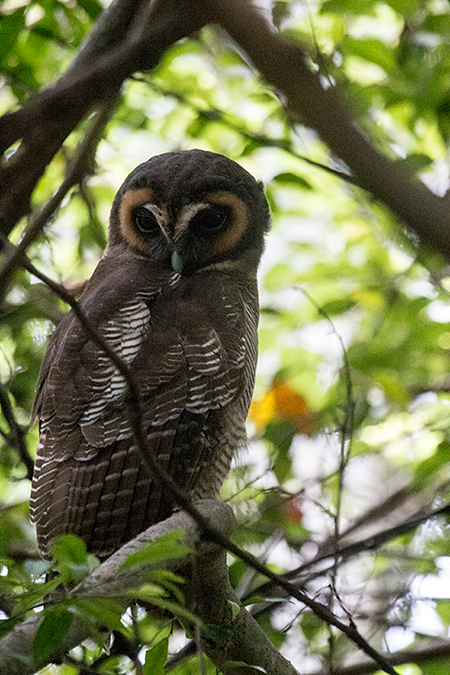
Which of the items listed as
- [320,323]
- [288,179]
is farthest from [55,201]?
[320,323]

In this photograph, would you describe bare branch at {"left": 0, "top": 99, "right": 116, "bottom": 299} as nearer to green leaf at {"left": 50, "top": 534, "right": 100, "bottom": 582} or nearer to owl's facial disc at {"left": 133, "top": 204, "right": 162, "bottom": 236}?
green leaf at {"left": 50, "top": 534, "right": 100, "bottom": 582}

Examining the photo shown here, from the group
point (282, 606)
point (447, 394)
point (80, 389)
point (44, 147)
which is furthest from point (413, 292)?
point (44, 147)

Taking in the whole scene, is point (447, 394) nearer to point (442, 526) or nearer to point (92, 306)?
point (442, 526)

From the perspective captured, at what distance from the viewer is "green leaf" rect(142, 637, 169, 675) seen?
2027 mm

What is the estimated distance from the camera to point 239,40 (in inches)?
32.3

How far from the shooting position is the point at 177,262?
10.4ft

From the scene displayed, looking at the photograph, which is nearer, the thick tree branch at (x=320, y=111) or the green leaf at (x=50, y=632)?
the thick tree branch at (x=320, y=111)

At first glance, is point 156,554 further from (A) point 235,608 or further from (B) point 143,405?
(B) point 143,405

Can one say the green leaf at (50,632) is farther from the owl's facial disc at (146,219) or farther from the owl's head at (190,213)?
the owl's facial disc at (146,219)

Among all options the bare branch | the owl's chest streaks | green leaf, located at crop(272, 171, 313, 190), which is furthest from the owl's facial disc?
the bare branch

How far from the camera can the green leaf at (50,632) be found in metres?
A: 1.40

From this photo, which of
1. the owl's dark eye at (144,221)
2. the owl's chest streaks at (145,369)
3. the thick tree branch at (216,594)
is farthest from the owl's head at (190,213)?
the thick tree branch at (216,594)

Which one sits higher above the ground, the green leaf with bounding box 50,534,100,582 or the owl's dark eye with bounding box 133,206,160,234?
the green leaf with bounding box 50,534,100,582

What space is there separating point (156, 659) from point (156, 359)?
114 cm
